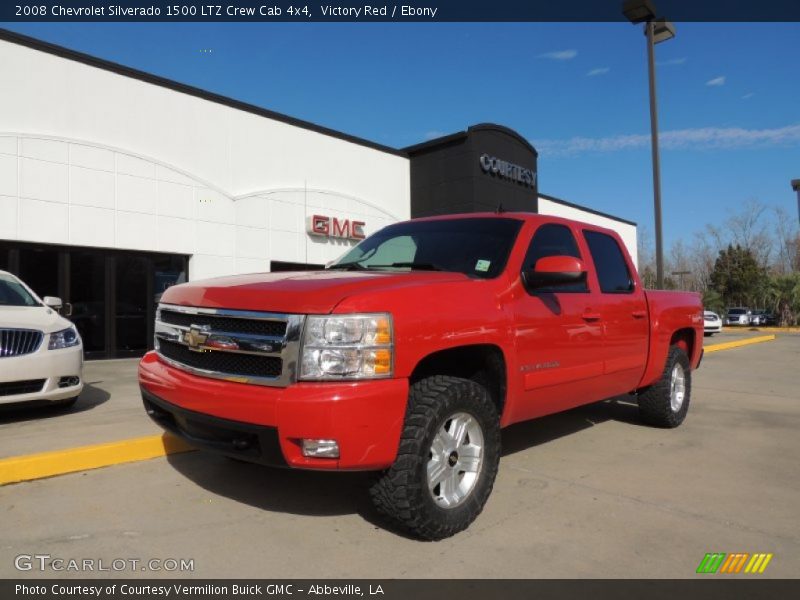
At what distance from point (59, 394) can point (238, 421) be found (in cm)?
382

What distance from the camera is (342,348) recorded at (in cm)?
266

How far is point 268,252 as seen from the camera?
15.0 meters

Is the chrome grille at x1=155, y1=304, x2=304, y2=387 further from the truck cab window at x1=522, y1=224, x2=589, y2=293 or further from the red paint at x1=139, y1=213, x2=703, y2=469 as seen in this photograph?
the truck cab window at x1=522, y1=224, x2=589, y2=293

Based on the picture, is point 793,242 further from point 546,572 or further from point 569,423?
point 546,572

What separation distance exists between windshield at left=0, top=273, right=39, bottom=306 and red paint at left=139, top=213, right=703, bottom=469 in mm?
3379

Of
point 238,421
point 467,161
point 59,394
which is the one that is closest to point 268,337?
point 238,421

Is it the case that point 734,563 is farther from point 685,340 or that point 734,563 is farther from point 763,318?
point 763,318

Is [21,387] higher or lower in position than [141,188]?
Answer: lower

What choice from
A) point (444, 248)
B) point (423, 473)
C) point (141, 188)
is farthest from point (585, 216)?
point (423, 473)

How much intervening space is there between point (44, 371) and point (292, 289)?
3870mm

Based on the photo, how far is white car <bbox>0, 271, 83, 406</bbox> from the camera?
5.18 m

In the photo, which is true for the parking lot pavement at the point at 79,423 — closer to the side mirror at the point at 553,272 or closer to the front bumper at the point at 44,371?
the front bumper at the point at 44,371

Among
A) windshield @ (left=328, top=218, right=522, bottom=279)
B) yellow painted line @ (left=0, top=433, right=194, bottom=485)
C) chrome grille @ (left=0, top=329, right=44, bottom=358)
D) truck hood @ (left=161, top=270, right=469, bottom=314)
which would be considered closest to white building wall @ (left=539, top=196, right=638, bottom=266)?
windshield @ (left=328, top=218, right=522, bottom=279)
